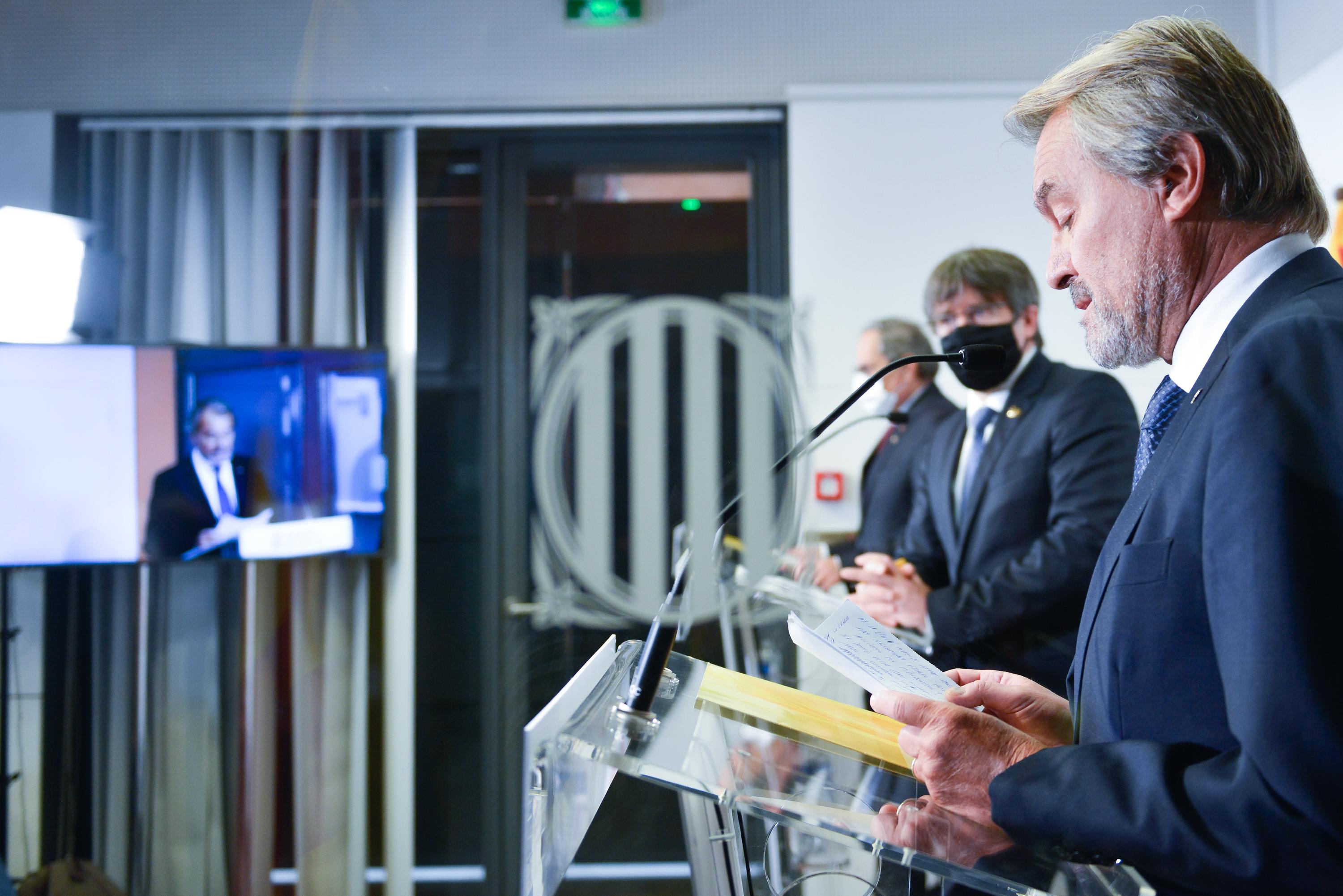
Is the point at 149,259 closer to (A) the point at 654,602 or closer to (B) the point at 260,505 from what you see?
(B) the point at 260,505

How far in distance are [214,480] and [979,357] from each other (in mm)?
2105

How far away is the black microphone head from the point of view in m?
1.03

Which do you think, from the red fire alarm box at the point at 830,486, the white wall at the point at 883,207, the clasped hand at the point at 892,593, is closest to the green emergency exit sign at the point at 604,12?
the white wall at the point at 883,207

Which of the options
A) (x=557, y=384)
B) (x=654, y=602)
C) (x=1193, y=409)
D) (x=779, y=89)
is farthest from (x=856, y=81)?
(x=1193, y=409)

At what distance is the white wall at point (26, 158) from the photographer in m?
2.53

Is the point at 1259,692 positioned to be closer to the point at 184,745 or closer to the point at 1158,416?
the point at 1158,416

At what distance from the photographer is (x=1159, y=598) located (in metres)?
0.76

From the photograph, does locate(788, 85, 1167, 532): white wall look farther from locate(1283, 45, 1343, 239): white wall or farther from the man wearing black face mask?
locate(1283, 45, 1343, 239): white wall

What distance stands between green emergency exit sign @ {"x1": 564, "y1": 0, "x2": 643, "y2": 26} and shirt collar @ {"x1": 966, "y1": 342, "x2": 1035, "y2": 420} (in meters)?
1.48

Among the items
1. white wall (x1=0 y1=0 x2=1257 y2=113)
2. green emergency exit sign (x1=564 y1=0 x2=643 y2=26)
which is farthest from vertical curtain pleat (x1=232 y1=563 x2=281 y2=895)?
green emergency exit sign (x1=564 y1=0 x2=643 y2=26)

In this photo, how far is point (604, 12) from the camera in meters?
2.56

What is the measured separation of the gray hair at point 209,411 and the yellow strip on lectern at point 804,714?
6.51 ft

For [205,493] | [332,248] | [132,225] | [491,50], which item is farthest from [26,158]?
[491,50]

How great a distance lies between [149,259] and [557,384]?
122cm
